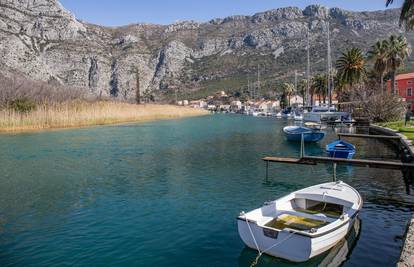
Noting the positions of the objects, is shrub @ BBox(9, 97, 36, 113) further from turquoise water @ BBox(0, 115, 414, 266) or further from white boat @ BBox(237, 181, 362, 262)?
white boat @ BBox(237, 181, 362, 262)

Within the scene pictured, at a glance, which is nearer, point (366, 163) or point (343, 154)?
point (366, 163)

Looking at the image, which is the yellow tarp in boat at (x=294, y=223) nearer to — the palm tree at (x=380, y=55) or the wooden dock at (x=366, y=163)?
the wooden dock at (x=366, y=163)

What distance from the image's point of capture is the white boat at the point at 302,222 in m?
10.7

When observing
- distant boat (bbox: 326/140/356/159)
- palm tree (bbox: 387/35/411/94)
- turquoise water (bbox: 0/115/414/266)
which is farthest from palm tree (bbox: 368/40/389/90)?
distant boat (bbox: 326/140/356/159)

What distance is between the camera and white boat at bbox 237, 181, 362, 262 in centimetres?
1070

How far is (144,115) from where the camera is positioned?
91.1 metres

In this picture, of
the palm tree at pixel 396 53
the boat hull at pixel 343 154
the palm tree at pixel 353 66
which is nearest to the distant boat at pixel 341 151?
the boat hull at pixel 343 154

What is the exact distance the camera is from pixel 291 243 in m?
10.7

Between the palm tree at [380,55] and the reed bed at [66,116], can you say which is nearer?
the reed bed at [66,116]

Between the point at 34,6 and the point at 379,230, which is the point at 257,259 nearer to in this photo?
the point at 379,230

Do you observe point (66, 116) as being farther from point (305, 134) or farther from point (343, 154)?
point (343, 154)

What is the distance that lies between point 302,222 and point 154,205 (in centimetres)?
748

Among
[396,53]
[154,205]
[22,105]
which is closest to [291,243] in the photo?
[154,205]

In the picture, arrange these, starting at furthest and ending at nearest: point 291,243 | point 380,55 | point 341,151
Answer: point 380,55, point 341,151, point 291,243
